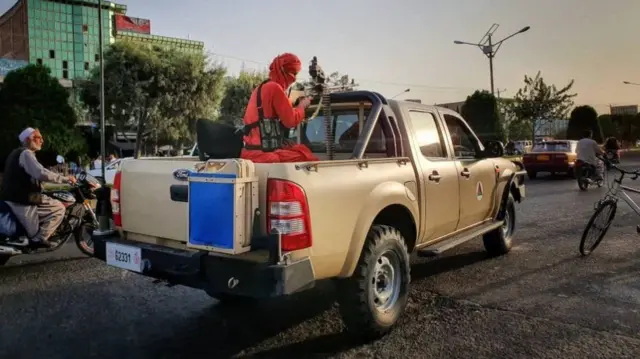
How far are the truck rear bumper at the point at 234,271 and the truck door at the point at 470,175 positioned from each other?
8.88ft

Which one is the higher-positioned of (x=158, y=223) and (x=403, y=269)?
(x=158, y=223)

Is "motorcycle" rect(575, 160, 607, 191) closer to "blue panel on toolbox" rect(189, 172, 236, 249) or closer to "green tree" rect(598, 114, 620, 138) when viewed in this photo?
"blue panel on toolbox" rect(189, 172, 236, 249)

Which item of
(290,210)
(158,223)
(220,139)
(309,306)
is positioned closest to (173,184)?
(158,223)

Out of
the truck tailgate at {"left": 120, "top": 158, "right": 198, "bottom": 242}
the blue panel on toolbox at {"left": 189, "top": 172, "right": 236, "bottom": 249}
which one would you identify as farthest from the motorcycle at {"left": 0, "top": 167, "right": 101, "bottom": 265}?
the blue panel on toolbox at {"left": 189, "top": 172, "right": 236, "bottom": 249}

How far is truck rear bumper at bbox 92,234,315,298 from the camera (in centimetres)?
305

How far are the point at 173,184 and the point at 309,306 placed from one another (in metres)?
1.86

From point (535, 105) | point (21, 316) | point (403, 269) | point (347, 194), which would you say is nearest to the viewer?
point (347, 194)

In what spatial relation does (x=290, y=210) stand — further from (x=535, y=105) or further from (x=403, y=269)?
(x=535, y=105)

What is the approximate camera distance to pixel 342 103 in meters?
5.04

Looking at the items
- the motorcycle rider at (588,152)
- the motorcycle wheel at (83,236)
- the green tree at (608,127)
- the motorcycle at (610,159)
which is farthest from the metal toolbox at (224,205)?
the green tree at (608,127)

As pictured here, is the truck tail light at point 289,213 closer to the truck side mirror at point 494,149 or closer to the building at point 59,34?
the truck side mirror at point 494,149

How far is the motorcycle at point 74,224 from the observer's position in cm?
607

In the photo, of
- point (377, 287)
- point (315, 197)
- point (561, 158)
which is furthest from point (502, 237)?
point (561, 158)

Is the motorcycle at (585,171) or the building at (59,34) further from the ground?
the building at (59,34)
